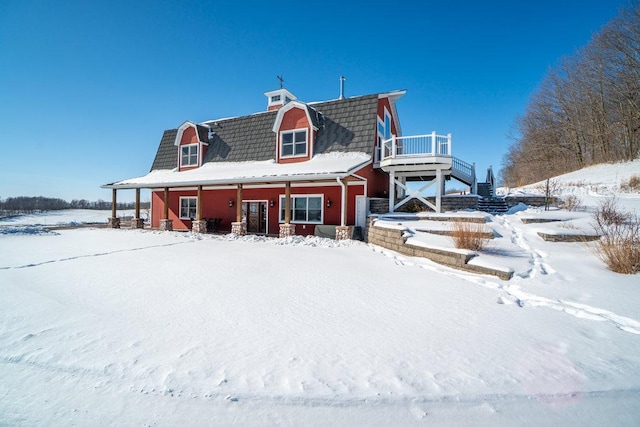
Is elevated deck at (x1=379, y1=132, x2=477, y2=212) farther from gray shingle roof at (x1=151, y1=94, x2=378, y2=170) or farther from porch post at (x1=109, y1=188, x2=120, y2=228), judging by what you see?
porch post at (x1=109, y1=188, x2=120, y2=228)

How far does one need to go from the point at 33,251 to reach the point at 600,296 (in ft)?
46.3

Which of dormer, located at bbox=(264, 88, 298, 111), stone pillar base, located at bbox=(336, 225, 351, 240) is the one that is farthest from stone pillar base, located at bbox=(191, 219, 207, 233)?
dormer, located at bbox=(264, 88, 298, 111)

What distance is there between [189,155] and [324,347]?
57.5 ft

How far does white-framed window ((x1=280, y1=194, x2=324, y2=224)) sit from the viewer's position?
13781 mm

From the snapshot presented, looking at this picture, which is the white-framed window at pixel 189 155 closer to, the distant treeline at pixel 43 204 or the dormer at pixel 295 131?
the dormer at pixel 295 131

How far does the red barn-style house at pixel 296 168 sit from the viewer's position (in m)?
12.2

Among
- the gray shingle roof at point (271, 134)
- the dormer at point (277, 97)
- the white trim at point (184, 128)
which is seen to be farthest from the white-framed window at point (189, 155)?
the dormer at point (277, 97)

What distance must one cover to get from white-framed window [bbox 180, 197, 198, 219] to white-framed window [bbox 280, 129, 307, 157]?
270 inches

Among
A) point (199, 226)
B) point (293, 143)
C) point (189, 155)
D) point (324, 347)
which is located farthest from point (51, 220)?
point (324, 347)

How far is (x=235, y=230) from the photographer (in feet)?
44.2

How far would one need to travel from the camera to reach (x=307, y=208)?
14.0 metres

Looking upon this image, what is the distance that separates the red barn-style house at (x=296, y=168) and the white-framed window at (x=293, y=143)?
52 millimetres

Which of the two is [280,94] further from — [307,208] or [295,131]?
[307,208]

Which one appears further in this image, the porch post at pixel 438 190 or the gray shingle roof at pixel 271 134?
the gray shingle roof at pixel 271 134
